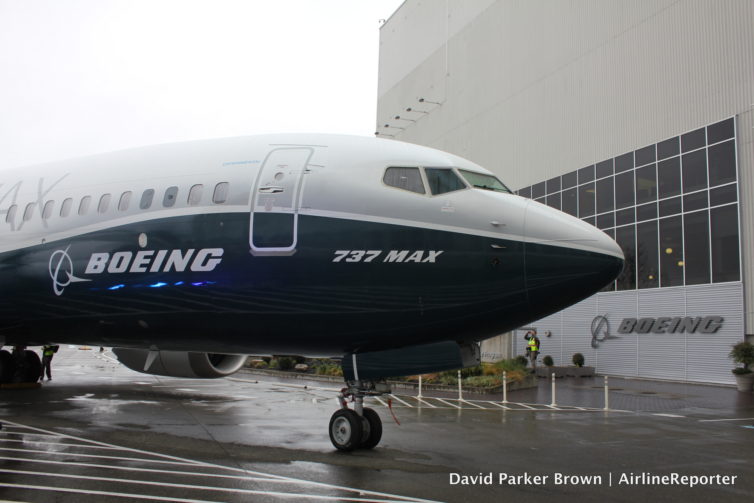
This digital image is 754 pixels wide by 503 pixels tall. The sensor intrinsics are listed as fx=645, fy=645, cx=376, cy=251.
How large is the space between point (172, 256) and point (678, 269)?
24.0 metres

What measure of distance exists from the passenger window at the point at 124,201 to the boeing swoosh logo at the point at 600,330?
83.9ft

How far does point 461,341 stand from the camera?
848 cm

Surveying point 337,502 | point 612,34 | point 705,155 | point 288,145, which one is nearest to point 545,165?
point 612,34

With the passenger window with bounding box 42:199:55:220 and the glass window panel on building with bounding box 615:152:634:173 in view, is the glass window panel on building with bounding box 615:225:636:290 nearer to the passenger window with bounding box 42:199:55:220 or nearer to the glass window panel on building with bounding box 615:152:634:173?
the glass window panel on building with bounding box 615:152:634:173

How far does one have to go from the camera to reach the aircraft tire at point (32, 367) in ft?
61.4

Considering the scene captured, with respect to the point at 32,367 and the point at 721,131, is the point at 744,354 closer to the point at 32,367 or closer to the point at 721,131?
the point at 721,131

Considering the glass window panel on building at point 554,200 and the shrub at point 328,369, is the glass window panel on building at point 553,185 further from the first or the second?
the shrub at point 328,369

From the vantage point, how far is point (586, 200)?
32750mm

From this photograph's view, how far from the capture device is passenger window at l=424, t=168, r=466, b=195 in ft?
27.7

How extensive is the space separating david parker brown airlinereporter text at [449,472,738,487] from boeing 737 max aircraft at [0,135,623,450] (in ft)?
4.67

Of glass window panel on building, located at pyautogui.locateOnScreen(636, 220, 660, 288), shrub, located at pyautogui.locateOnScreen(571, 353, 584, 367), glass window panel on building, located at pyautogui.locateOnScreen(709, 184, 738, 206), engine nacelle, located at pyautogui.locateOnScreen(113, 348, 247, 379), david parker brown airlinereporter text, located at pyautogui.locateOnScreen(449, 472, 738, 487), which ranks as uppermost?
glass window panel on building, located at pyautogui.locateOnScreen(709, 184, 738, 206)

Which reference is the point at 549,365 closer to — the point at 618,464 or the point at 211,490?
the point at 618,464

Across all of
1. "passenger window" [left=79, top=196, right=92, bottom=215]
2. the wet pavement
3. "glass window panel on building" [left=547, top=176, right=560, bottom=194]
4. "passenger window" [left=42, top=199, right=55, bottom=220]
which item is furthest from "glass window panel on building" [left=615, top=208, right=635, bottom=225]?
"passenger window" [left=42, top=199, right=55, bottom=220]

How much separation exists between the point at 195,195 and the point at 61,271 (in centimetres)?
268
